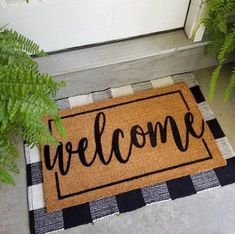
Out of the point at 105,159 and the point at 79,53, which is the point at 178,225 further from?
the point at 79,53

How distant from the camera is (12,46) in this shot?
3.32 ft

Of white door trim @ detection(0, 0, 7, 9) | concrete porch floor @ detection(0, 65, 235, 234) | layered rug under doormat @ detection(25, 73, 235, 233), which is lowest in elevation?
concrete porch floor @ detection(0, 65, 235, 234)

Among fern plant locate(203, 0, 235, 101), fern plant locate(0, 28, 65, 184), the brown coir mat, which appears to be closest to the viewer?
fern plant locate(0, 28, 65, 184)

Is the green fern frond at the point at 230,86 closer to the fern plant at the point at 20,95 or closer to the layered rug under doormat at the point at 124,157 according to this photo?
the layered rug under doormat at the point at 124,157

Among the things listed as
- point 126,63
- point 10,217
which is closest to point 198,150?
point 126,63

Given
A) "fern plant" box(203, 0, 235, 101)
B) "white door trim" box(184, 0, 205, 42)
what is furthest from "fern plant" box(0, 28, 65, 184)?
"white door trim" box(184, 0, 205, 42)

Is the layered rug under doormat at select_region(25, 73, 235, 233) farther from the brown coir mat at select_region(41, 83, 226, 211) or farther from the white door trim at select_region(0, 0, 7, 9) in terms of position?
the white door trim at select_region(0, 0, 7, 9)

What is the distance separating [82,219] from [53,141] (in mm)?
371

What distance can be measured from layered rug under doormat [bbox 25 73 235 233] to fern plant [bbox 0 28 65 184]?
0.28 m

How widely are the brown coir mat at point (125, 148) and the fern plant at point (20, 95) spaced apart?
289mm

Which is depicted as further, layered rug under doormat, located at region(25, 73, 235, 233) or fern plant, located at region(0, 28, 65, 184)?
layered rug under doormat, located at region(25, 73, 235, 233)

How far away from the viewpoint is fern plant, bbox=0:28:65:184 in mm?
860

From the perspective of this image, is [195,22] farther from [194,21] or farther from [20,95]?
[20,95]

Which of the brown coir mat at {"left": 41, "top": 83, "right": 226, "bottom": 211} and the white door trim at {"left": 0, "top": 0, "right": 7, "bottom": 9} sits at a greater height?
the white door trim at {"left": 0, "top": 0, "right": 7, "bottom": 9}
